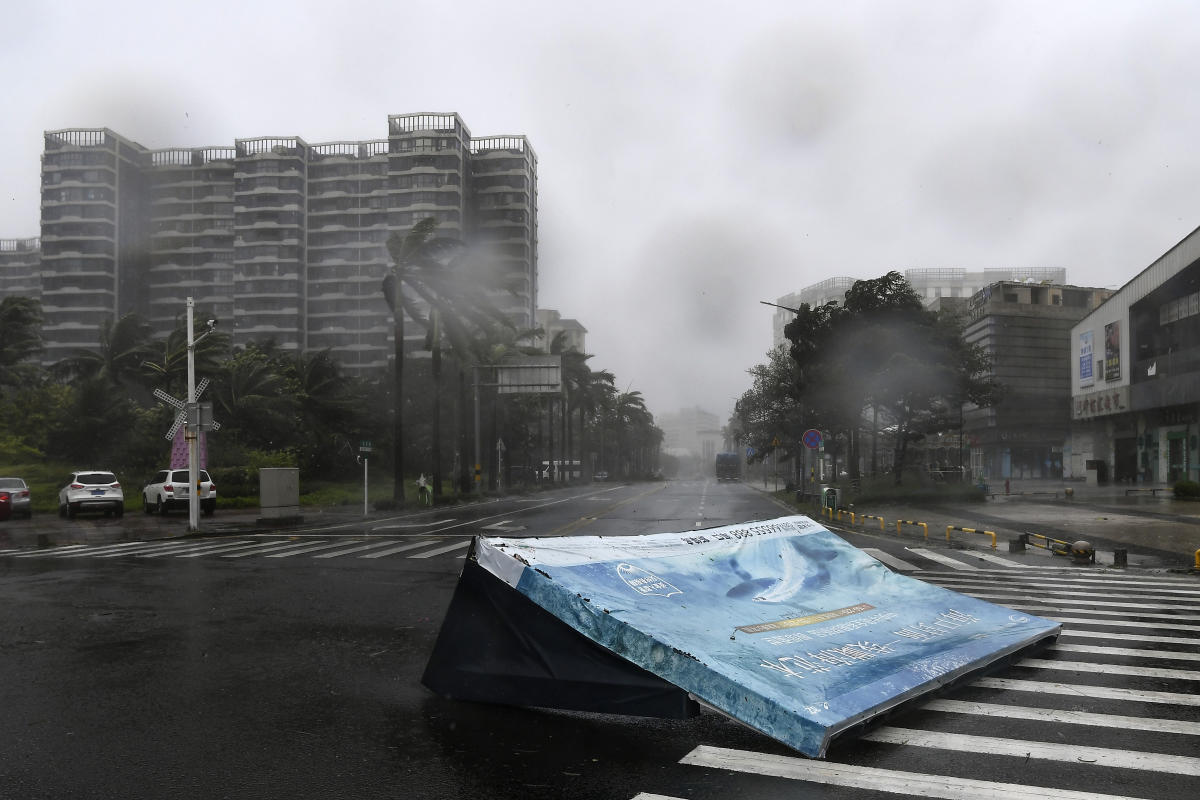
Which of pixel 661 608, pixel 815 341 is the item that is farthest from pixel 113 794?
pixel 815 341

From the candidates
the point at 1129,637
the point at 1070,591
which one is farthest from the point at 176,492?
the point at 1129,637

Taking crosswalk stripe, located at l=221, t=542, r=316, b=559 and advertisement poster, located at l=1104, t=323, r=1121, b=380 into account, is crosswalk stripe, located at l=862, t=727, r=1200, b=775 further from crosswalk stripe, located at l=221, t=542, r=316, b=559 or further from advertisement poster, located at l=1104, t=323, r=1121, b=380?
advertisement poster, located at l=1104, t=323, r=1121, b=380

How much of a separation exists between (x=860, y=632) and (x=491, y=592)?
2971 millimetres

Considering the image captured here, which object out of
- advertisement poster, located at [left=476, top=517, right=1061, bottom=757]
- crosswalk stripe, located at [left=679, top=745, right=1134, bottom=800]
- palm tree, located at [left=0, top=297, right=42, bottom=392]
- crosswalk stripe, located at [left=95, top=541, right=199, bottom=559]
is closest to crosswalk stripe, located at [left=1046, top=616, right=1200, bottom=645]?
advertisement poster, located at [left=476, top=517, right=1061, bottom=757]

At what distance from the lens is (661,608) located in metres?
6.04

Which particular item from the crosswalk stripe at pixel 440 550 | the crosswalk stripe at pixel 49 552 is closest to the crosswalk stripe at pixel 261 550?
the crosswalk stripe at pixel 440 550

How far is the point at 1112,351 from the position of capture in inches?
2009

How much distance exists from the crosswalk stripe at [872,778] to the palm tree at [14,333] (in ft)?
165

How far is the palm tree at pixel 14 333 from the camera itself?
44219mm

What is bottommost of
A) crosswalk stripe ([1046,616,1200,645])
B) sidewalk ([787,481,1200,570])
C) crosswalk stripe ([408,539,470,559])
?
sidewalk ([787,481,1200,570])

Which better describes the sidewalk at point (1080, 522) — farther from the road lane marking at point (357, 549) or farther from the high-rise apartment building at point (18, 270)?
the high-rise apartment building at point (18, 270)

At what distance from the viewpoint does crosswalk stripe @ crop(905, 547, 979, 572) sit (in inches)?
573

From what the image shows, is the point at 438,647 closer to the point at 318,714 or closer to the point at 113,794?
the point at 318,714

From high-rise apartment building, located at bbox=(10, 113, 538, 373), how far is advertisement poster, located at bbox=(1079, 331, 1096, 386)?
67.1 m
